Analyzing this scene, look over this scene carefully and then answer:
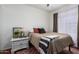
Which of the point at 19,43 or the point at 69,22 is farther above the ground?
the point at 69,22

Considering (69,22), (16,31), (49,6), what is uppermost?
(49,6)

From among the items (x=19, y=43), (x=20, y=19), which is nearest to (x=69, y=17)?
(x=20, y=19)

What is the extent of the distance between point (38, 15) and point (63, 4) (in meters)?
0.41

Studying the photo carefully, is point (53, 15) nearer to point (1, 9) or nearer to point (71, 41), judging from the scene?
point (71, 41)

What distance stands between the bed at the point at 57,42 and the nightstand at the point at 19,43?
0.30 feet

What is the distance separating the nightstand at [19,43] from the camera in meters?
1.36

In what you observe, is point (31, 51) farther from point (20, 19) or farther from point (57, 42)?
point (20, 19)

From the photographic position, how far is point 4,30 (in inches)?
53.3

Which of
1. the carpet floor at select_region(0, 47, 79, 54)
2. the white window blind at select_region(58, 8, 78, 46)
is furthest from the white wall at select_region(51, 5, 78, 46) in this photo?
the carpet floor at select_region(0, 47, 79, 54)

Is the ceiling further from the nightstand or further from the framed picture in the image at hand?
the nightstand

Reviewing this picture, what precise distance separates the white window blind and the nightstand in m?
0.56

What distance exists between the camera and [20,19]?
4.54ft

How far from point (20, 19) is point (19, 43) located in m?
0.37

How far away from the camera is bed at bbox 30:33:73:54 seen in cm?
131
